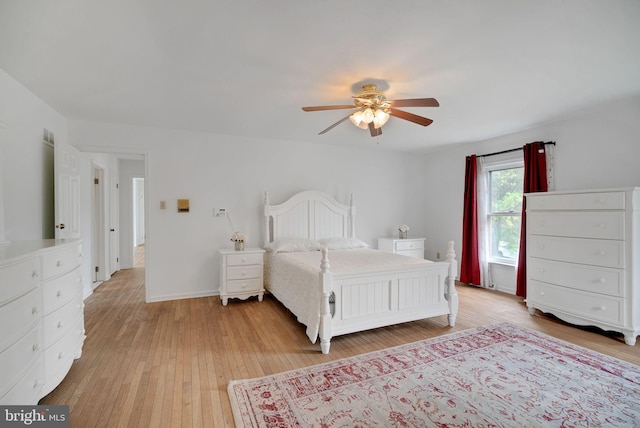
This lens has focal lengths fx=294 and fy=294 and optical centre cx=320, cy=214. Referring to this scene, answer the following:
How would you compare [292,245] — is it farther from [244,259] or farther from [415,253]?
[415,253]

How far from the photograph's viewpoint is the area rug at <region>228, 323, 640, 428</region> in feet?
5.74

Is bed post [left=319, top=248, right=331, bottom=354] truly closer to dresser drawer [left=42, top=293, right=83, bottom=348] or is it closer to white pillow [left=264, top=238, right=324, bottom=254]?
white pillow [left=264, top=238, right=324, bottom=254]

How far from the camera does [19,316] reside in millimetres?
1574

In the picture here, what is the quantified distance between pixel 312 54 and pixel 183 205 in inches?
114

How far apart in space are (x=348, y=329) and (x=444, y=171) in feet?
12.8

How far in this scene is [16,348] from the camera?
5.02ft

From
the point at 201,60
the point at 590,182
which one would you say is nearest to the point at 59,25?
the point at 201,60

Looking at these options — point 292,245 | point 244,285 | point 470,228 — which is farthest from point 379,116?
point 470,228

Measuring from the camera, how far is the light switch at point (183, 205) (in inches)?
161

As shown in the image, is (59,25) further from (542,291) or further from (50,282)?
(542,291)

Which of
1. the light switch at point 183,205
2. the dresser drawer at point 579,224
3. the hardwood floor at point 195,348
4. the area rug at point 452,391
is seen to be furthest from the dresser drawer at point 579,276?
the light switch at point 183,205

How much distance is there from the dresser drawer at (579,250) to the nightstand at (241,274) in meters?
3.44

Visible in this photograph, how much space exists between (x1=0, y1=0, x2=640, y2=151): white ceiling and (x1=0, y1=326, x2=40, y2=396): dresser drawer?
A: 184 centimetres

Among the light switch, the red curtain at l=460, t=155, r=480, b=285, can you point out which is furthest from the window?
the light switch
